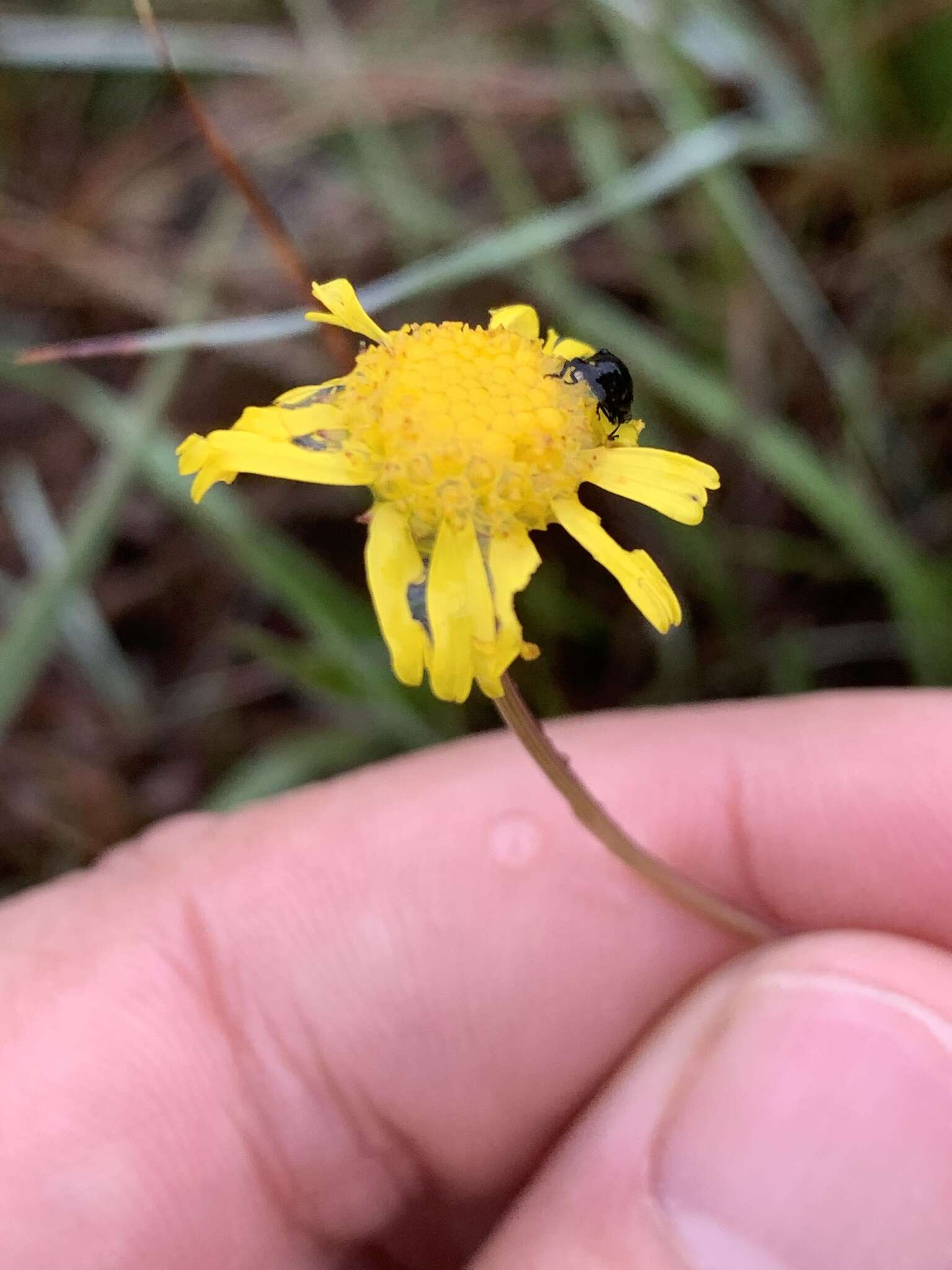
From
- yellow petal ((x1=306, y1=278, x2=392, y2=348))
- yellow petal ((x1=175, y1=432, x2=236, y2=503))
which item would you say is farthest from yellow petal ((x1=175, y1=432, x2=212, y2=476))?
yellow petal ((x1=306, y1=278, x2=392, y2=348))

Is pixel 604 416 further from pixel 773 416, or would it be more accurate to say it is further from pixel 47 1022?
pixel 773 416

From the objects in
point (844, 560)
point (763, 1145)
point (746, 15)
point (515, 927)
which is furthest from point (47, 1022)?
point (746, 15)

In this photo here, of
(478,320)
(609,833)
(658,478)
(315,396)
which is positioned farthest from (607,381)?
(478,320)

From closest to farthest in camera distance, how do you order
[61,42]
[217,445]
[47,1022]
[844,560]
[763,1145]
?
[217,445]
[763,1145]
[47,1022]
[844,560]
[61,42]

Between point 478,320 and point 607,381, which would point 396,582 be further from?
point 478,320

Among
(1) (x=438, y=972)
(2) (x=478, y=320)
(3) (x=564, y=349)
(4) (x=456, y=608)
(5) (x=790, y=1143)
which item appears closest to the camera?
(4) (x=456, y=608)

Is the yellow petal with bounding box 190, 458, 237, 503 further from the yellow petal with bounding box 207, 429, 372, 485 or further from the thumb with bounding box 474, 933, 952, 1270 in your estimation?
the thumb with bounding box 474, 933, 952, 1270

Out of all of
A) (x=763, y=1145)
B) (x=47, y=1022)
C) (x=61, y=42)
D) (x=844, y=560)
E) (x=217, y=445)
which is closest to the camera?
(x=217, y=445)
